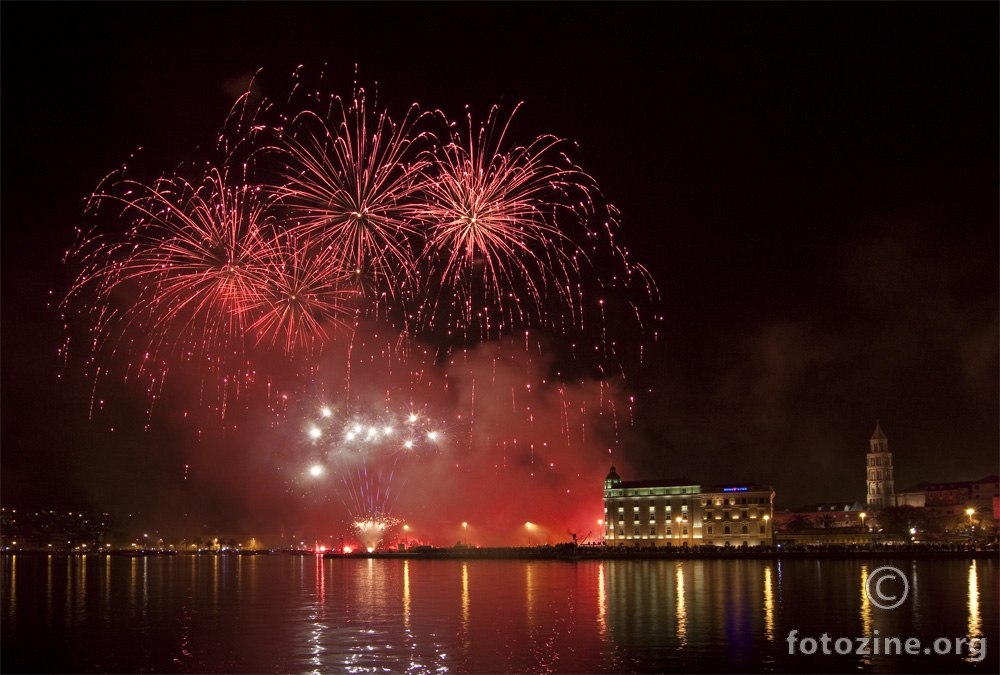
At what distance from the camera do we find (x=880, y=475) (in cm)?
13175

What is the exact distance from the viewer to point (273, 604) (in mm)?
33594

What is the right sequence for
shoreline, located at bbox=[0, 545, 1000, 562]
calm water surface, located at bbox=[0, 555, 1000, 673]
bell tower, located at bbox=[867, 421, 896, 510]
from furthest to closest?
bell tower, located at bbox=[867, 421, 896, 510] < shoreline, located at bbox=[0, 545, 1000, 562] < calm water surface, located at bbox=[0, 555, 1000, 673]

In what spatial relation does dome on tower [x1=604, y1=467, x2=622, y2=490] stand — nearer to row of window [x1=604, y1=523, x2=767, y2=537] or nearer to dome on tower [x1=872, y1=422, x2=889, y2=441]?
row of window [x1=604, y1=523, x2=767, y2=537]

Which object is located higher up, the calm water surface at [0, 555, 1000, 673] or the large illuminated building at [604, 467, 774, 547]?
the calm water surface at [0, 555, 1000, 673]

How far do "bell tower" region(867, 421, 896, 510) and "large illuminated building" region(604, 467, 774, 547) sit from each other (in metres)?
Answer: 41.4

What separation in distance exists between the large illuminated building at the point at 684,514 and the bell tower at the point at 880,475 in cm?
4144

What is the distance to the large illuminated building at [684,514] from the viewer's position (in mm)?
97562

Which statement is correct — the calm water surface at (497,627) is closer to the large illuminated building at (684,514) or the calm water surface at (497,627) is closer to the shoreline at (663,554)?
the shoreline at (663,554)

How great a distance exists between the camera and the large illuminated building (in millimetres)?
97562

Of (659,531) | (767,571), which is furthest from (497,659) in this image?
(659,531)

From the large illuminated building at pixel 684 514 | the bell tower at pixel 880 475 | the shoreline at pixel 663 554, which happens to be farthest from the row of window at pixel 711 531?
the bell tower at pixel 880 475

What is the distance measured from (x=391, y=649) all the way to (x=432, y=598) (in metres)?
13.3

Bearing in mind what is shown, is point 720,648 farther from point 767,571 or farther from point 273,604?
point 767,571

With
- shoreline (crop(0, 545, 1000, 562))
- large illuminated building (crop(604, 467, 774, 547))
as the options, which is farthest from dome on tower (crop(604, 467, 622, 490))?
shoreline (crop(0, 545, 1000, 562))
